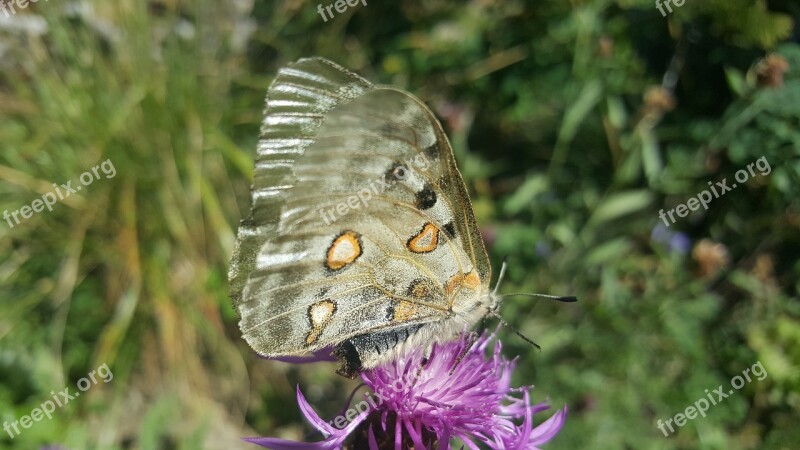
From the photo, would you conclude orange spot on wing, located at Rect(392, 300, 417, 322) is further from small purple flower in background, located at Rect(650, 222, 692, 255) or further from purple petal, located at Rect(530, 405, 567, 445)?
small purple flower in background, located at Rect(650, 222, 692, 255)

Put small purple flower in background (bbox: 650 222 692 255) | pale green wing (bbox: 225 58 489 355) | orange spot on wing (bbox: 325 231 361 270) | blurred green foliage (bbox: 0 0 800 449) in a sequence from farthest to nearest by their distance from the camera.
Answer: small purple flower in background (bbox: 650 222 692 255)
blurred green foliage (bbox: 0 0 800 449)
orange spot on wing (bbox: 325 231 361 270)
pale green wing (bbox: 225 58 489 355)

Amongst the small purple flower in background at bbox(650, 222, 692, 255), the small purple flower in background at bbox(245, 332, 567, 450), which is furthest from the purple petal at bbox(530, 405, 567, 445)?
the small purple flower in background at bbox(650, 222, 692, 255)

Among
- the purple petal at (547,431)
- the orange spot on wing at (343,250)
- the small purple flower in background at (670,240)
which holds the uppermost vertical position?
the orange spot on wing at (343,250)

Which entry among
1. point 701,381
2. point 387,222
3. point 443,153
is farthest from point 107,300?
point 701,381

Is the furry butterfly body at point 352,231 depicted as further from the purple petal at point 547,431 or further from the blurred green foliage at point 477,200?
the blurred green foliage at point 477,200

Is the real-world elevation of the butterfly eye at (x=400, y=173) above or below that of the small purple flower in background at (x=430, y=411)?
above

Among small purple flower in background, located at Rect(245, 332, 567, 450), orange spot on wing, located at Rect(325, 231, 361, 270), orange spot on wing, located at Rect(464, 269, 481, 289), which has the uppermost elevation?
orange spot on wing, located at Rect(325, 231, 361, 270)

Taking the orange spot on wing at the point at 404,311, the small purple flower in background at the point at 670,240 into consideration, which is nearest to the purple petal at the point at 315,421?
the orange spot on wing at the point at 404,311

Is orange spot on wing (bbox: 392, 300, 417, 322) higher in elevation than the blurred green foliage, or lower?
higher
